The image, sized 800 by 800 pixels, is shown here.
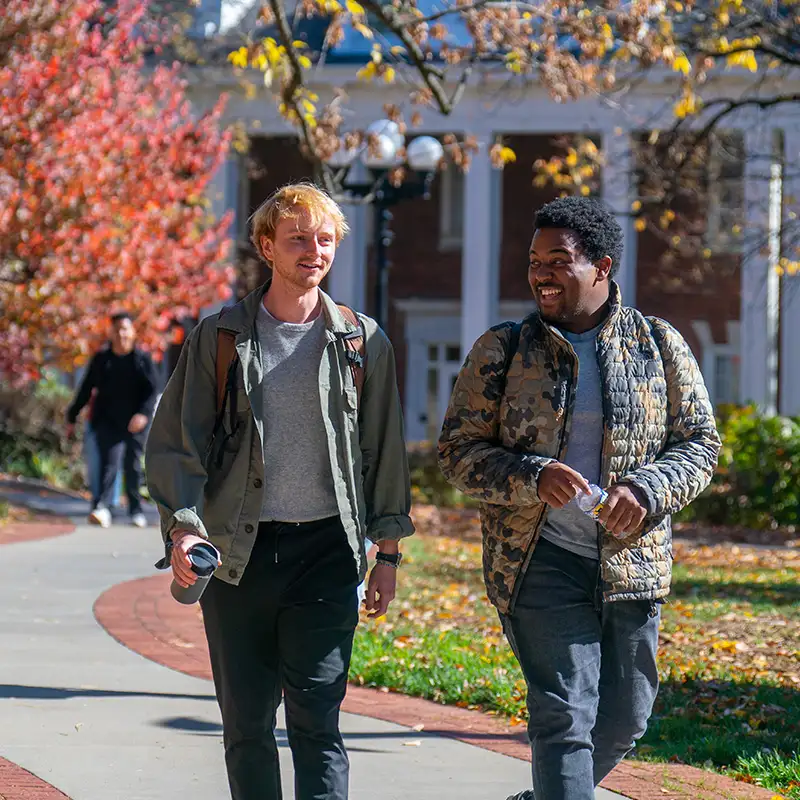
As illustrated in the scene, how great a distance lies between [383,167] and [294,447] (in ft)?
37.1

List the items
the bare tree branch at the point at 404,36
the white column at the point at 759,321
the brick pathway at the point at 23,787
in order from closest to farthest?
the brick pathway at the point at 23,787, the bare tree branch at the point at 404,36, the white column at the point at 759,321

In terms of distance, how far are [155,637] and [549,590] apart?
4.40 meters

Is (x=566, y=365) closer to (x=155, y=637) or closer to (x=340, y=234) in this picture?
(x=340, y=234)

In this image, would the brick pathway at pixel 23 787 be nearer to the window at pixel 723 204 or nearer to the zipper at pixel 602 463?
the zipper at pixel 602 463

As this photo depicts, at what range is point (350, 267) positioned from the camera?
24.4 metres

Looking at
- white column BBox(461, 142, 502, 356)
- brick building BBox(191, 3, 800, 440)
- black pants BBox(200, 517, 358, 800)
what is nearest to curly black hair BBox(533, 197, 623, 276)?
black pants BBox(200, 517, 358, 800)

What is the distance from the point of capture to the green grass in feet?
18.7

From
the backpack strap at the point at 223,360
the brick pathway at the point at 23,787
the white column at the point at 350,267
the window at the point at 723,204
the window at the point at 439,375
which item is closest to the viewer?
the backpack strap at the point at 223,360

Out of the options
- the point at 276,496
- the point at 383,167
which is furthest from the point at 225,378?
the point at 383,167

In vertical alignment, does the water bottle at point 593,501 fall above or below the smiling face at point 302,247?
below

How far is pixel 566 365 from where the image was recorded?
12.8 ft

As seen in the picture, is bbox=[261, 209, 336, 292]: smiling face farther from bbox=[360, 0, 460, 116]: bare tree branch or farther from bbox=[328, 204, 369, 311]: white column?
bbox=[328, 204, 369, 311]: white column

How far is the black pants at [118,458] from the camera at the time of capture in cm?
1256

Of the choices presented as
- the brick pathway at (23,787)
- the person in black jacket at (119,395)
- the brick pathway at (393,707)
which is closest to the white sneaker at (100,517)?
the person in black jacket at (119,395)
